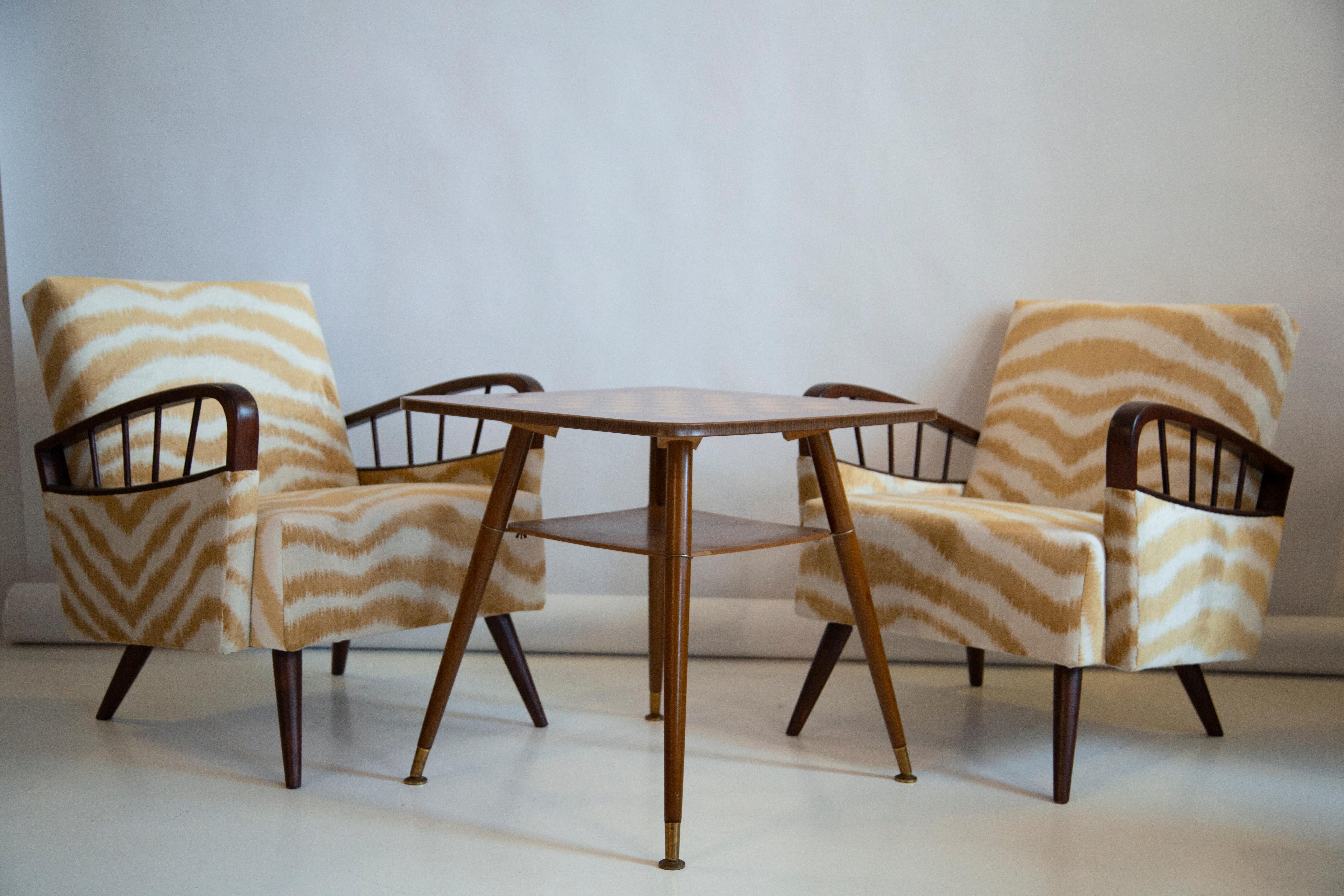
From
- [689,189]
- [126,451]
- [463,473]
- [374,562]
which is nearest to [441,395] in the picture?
[463,473]

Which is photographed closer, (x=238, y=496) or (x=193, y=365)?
(x=238, y=496)

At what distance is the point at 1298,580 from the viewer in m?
2.72

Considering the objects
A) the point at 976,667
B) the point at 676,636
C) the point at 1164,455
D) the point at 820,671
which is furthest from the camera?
the point at 976,667

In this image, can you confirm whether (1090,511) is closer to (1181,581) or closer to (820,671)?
(1181,581)

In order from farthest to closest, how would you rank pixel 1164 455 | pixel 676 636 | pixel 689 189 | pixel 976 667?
pixel 689 189 → pixel 976 667 → pixel 1164 455 → pixel 676 636

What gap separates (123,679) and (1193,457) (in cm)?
205

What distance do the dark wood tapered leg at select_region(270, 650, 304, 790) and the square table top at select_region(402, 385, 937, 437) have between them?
46cm

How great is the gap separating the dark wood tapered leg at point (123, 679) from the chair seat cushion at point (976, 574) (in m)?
1.27

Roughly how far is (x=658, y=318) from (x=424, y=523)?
40.8 inches

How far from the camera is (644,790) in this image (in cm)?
182

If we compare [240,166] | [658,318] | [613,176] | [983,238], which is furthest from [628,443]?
[240,166]

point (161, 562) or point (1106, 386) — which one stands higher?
point (1106, 386)

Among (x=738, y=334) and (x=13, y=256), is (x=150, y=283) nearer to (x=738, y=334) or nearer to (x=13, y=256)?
(x=13, y=256)

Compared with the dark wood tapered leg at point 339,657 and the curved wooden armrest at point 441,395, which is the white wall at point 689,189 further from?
the dark wood tapered leg at point 339,657
